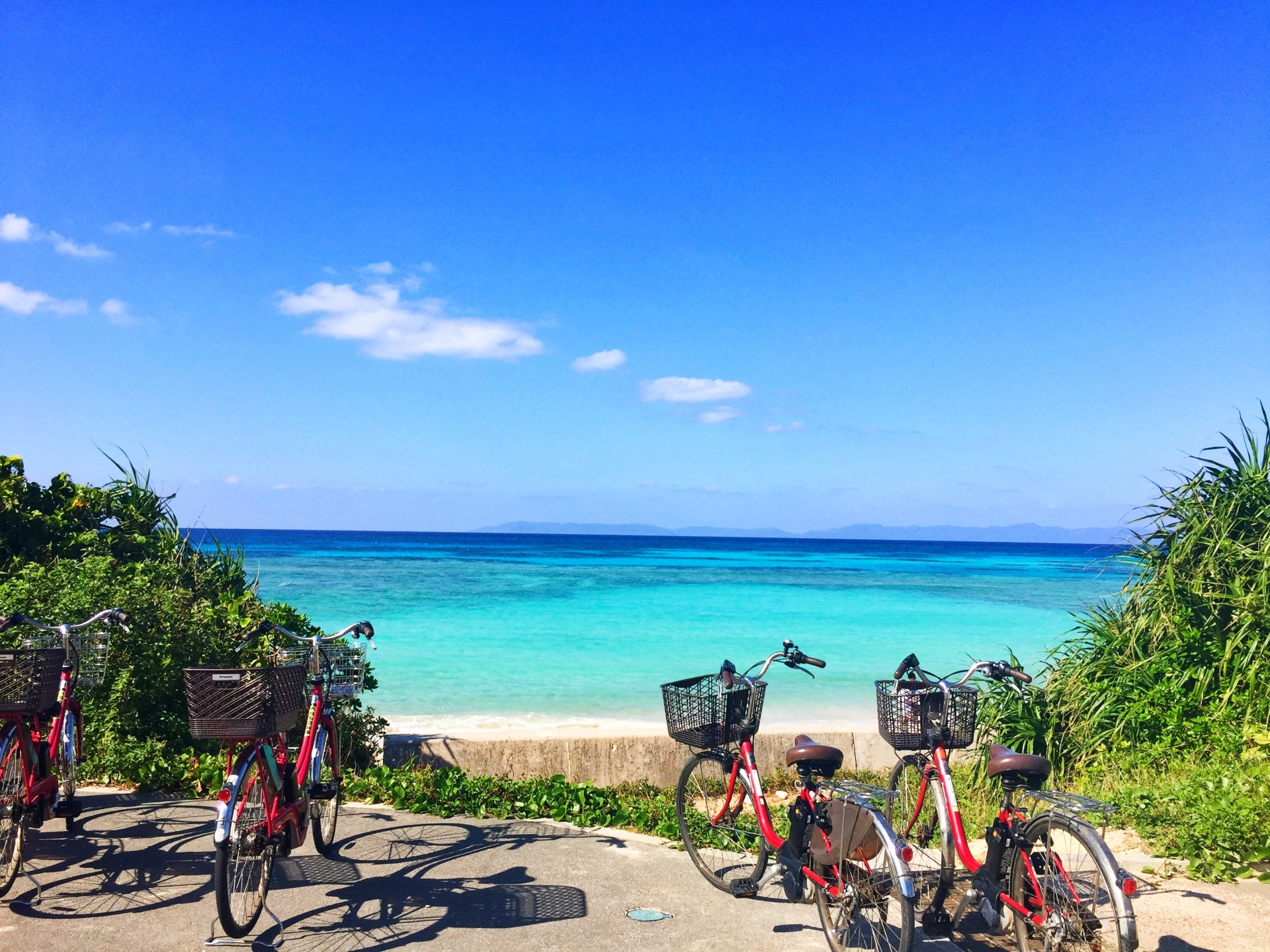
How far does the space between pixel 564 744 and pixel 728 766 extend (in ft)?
9.23

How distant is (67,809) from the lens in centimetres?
502

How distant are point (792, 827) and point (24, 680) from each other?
3879mm

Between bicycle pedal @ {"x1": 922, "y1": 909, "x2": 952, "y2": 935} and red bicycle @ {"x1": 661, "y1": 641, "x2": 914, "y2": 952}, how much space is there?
7.4 inches

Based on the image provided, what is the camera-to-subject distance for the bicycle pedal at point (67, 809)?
4988mm

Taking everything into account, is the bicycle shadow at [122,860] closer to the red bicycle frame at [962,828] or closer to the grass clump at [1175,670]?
the red bicycle frame at [962,828]

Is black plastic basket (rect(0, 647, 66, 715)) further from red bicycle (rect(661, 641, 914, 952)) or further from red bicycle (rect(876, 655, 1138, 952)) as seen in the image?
red bicycle (rect(876, 655, 1138, 952))

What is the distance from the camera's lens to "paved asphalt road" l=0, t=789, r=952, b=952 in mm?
4117

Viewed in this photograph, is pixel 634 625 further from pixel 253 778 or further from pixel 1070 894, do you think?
pixel 1070 894

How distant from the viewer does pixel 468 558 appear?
60906mm

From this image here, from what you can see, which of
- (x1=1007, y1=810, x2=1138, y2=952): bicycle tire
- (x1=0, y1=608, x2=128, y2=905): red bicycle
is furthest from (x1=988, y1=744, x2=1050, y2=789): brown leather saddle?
(x1=0, y1=608, x2=128, y2=905): red bicycle

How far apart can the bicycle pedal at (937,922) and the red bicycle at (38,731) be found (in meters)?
4.15

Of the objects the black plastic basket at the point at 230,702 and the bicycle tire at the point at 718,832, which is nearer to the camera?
the black plastic basket at the point at 230,702

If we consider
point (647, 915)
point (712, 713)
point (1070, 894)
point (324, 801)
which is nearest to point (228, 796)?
point (324, 801)

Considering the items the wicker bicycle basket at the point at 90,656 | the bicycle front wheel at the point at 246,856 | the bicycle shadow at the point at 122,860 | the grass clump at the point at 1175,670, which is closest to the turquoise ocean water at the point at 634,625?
the grass clump at the point at 1175,670
